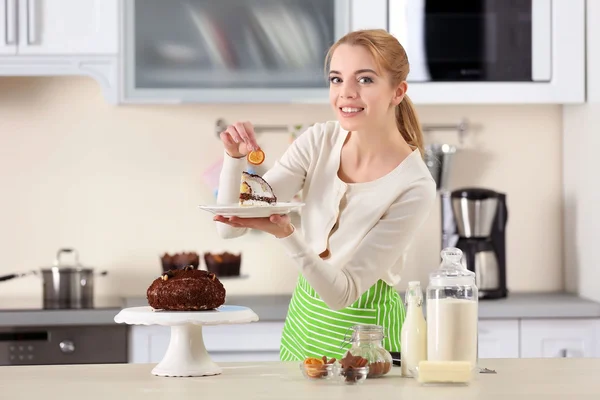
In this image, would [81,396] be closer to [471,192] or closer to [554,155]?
[471,192]

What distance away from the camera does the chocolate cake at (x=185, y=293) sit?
1843mm

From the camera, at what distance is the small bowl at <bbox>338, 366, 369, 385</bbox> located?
1744 millimetres

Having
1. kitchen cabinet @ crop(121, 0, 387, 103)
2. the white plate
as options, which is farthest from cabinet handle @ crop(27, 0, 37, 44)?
the white plate

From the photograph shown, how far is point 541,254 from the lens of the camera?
3639 millimetres

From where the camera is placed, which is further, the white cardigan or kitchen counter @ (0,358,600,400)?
the white cardigan

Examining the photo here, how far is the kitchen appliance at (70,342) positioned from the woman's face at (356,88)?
4.12 feet

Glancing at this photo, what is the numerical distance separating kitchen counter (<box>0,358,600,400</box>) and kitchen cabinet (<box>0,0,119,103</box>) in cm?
145

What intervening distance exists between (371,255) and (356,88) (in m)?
0.35

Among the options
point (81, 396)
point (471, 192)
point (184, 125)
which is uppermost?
point (184, 125)

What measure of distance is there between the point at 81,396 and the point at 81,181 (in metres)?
1.94

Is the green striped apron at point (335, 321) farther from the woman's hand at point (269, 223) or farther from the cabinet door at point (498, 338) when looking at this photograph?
the cabinet door at point (498, 338)

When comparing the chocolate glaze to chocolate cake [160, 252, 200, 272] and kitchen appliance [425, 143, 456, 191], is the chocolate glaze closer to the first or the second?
chocolate cake [160, 252, 200, 272]

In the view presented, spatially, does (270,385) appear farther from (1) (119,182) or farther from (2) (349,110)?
(1) (119,182)

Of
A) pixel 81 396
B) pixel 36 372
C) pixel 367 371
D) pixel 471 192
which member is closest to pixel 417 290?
pixel 367 371
